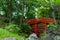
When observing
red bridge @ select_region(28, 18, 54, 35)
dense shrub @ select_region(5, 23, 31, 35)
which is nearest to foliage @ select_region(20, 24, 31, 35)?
dense shrub @ select_region(5, 23, 31, 35)

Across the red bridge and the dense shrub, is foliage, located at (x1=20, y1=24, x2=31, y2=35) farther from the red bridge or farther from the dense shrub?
the red bridge

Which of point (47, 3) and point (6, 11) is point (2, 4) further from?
point (47, 3)

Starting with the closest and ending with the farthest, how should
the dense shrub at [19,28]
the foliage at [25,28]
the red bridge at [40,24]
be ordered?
the dense shrub at [19,28]
the foliage at [25,28]
the red bridge at [40,24]

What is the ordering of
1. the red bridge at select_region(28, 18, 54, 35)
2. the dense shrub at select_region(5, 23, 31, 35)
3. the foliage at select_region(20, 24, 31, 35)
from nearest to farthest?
the dense shrub at select_region(5, 23, 31, 35), the foliage at select_region(20, 24, 31, 35), the red bridge at select_region(28, 18, 54, 35)

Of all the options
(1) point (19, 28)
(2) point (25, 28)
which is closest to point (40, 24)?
(2) point (25, 28)

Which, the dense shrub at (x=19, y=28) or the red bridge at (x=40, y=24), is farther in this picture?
the red bridge at (x=40, y=24)

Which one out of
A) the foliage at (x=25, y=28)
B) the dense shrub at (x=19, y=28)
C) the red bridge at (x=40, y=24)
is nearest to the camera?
the dense shrub at (x=19, y=28)

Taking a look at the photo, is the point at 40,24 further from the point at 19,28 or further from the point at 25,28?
the point at 19,28

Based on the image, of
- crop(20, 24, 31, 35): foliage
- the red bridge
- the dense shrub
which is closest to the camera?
the dense shrub

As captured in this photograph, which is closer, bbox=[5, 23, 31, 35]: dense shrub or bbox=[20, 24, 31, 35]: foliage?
bbox=[5, 23, 31, 35]: dense shrub

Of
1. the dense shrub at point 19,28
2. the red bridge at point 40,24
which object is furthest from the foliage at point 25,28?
the red bridge at point 40,24

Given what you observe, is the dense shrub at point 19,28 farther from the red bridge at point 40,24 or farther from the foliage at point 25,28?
the red bridge at point 40,24

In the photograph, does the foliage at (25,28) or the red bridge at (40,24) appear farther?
the red bridge at (40,24)

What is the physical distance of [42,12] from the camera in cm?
1430
